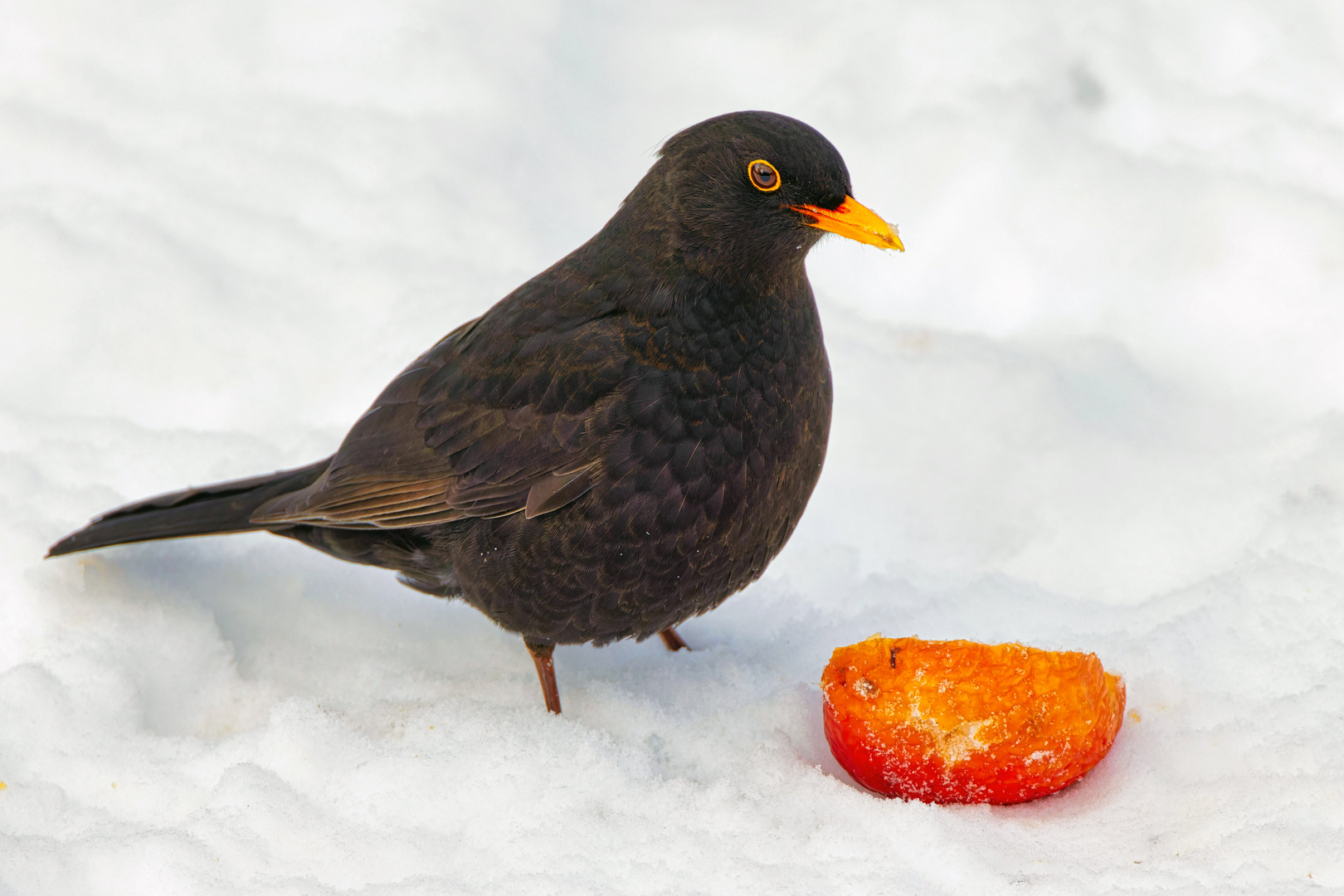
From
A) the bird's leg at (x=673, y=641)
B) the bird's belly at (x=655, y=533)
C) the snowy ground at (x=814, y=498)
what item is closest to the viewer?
the snowy ground at (x=814, y=498)

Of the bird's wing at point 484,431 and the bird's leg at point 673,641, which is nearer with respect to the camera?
the bird's wing at point 484,431

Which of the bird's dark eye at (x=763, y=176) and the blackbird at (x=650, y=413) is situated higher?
the bird's dark eye at (x=763, y=176)

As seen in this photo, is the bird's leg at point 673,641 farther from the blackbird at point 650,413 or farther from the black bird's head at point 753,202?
the black bird's head at point 753,202

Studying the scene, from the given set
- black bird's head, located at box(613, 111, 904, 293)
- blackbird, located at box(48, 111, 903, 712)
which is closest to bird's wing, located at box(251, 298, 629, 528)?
blackbird, located at box(48, 111, 903, 712)

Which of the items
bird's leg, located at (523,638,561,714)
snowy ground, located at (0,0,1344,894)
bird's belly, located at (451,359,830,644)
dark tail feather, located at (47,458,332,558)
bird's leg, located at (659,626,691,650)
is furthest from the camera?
bird's leg, located at (659,626,691,650)

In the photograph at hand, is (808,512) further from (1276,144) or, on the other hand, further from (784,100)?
(1276,144)

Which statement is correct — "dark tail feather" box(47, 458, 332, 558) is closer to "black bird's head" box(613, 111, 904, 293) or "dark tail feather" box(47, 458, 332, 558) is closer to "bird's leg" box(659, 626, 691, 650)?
"bird's leg" box(659, 626, 691, 650)

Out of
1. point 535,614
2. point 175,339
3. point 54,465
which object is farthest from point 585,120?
point 535,614

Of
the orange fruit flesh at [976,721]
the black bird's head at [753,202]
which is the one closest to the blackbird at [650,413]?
the black bird's head at [753,202]

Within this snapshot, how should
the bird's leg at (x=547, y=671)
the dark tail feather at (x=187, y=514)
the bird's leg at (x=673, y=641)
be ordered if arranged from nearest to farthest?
1. the bird's leg at (x=547, y=671)
2. the dark tail feather at (x=187, y=514)
3. the bird's leg at (x=673, y=641)
